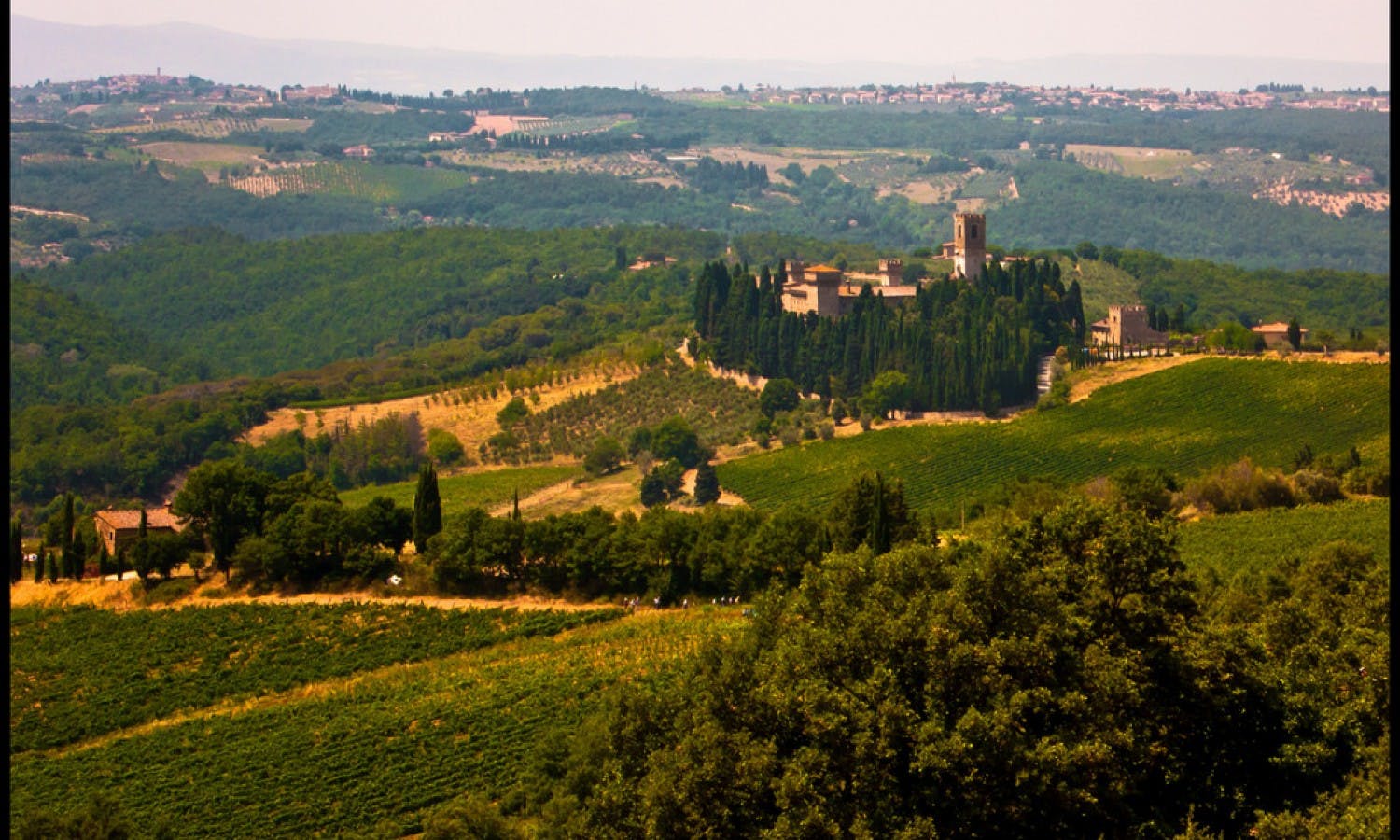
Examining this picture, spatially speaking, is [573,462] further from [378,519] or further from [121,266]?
[121,266]

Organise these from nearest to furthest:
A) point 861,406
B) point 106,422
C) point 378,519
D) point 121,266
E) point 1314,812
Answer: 1. point 1314,812
2. point 378,519
3. point 861,406
4. point 106,422
5. point 121,266

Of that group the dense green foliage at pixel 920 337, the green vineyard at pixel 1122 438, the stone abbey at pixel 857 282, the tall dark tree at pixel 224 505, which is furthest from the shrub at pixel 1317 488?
the stone abbey at pixel 857 282

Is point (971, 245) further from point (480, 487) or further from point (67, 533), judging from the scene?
point (67, 533)

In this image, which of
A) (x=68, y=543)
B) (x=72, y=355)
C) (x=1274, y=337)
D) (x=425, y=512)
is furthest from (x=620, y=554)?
(x=72, y=355)

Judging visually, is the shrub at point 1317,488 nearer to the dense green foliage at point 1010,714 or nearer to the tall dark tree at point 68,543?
the dense green foliage at point 1010,714

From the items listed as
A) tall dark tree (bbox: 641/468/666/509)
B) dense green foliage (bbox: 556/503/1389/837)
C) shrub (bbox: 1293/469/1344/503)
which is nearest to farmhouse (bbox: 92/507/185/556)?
tall dark tree (bbox: 641/468/666/509)

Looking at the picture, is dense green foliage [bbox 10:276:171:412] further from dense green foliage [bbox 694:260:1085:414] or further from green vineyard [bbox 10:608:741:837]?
green vineyard [bbox 10:608:741:837]

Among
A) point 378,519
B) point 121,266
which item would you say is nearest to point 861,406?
point 378,519
